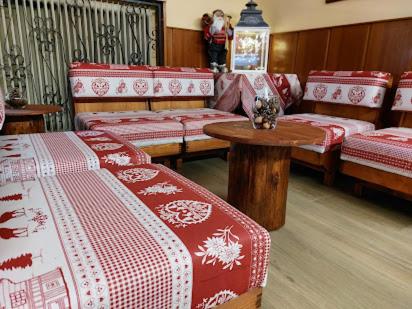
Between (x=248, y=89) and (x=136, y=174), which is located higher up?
(x=248, y=89)

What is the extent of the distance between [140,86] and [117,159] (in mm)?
1616

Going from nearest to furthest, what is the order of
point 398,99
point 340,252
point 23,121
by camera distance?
1. point 340,252
2. point 23,121
3. point 398,99

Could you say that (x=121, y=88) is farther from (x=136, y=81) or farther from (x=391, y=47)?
(x=391, y=47)

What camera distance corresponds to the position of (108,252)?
0.65 m

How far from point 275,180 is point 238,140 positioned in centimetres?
34

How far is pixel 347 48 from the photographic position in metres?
3.15

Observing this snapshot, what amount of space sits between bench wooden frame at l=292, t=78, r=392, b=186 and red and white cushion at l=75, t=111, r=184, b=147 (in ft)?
3.45

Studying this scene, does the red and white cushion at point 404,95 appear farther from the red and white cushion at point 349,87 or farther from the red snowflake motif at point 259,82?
the red snowflake motif at point 259,82

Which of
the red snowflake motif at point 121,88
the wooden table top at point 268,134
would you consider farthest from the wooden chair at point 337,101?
the red snowflake motif at point 121,88

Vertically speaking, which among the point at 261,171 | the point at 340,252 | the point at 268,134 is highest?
the point at 268,134

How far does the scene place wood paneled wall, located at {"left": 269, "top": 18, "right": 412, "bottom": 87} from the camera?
108 inches

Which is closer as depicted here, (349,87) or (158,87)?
(349,87)

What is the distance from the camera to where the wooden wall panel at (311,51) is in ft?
11.0

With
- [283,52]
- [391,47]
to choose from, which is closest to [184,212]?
[391,47]
